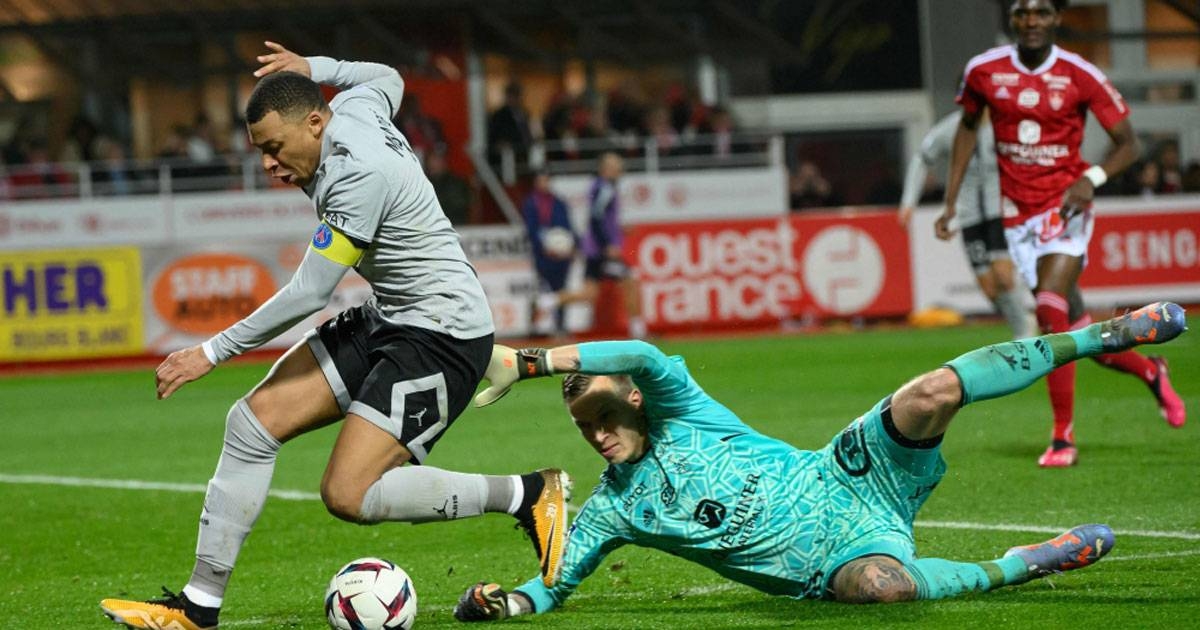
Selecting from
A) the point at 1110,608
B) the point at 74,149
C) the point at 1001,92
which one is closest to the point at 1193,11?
the point at 74,149

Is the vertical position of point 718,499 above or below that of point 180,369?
below

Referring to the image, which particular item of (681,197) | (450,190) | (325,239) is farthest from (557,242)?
(325,239)

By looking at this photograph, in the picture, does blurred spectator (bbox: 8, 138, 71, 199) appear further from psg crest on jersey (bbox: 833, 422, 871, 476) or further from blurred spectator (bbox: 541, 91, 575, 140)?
psg crest on jersey (bbox: 833, 422, 871, 476)

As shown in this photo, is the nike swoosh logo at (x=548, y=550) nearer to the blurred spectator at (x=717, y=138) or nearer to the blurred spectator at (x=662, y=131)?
the blurred spectator at (x=662, y=131)

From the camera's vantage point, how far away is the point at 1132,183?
848 inches

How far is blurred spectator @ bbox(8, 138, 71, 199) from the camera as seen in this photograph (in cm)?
2184

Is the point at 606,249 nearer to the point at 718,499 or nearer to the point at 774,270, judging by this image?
the point at 774,270

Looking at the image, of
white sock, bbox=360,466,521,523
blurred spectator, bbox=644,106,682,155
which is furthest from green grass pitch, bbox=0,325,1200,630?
blurred spectator, bbox=644,106,682,155

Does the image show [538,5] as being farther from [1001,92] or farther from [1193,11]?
[1001,92]

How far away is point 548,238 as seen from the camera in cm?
1981

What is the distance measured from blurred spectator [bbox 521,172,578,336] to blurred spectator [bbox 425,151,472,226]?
1340 mm

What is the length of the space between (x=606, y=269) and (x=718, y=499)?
48.2 ft

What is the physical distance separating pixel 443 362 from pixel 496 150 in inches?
701

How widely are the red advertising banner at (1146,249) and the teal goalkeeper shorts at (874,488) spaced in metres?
15.5
